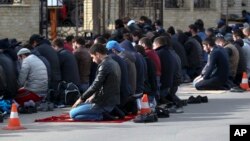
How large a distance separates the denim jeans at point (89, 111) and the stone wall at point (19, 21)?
18.7m

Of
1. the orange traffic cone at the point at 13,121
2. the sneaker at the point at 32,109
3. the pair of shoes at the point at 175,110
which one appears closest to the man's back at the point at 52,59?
the sneaker at the point at 32,109

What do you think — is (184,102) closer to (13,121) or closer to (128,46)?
(128,46)

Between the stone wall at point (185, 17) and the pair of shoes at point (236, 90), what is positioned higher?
the stone wall at point (185, 17)

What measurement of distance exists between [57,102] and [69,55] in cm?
118

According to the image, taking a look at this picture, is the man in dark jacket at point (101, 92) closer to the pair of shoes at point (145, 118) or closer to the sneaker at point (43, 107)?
the pair of shoes at point (145, 118)

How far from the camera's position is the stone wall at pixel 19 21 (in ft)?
117

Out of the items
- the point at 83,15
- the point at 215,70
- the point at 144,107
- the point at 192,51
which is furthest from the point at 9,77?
the point at 83,15

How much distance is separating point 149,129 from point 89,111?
5.06 feet

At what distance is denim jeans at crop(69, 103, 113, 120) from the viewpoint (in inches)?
671

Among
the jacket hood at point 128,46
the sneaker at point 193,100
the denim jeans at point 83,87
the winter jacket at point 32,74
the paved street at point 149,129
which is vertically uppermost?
the jacket hood at point 128,46

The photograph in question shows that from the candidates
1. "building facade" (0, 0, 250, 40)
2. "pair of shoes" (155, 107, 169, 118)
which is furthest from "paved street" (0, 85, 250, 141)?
"building facade" (0, 0, 250, 40)

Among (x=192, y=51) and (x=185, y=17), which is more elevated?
(x=185, y=17)

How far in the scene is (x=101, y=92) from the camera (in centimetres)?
1708

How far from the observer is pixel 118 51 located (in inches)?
738
